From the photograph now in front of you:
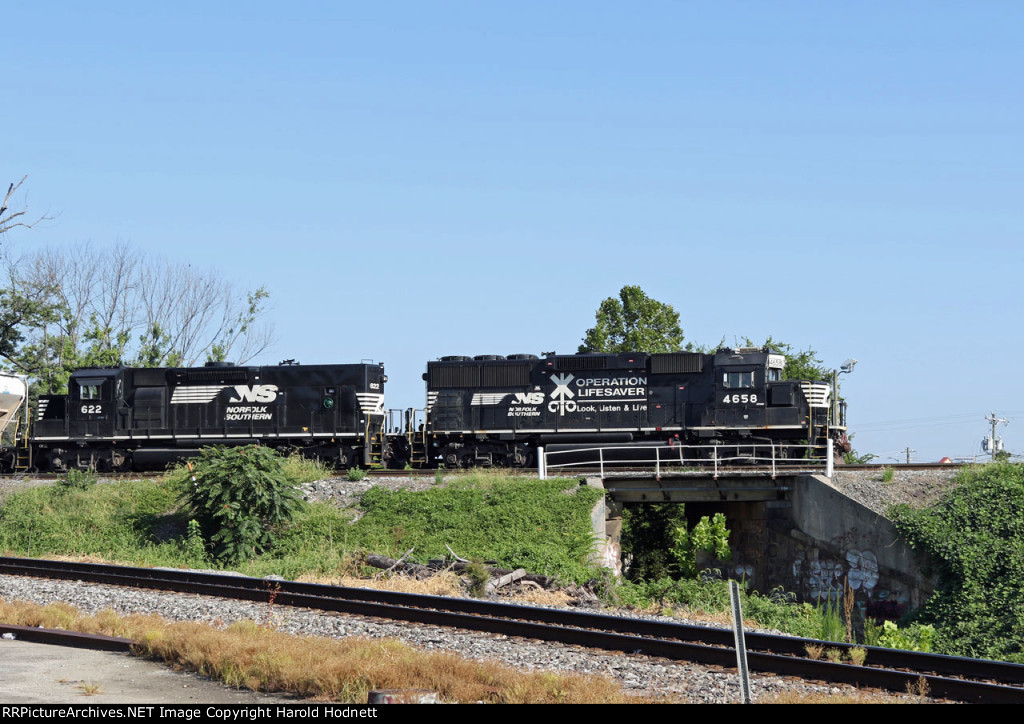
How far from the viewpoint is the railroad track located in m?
10.2

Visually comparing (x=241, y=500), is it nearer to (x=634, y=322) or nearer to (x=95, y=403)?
(x=95, y=403)

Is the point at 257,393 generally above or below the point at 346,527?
above

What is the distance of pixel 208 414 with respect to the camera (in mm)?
32844

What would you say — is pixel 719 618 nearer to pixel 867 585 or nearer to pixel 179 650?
pixel 867 585

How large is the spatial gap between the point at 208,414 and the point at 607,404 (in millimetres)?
12596

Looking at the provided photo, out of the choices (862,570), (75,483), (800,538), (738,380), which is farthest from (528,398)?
(75,483)

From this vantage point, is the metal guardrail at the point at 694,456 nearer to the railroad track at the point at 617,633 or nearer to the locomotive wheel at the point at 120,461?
the railroad track at the point at 617,633

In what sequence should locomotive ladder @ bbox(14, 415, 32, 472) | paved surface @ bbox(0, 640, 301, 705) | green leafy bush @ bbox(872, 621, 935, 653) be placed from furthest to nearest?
1. locomotive ladder @ bbox(14, 415, 32, 472)
2. green leafy bush @ bbox(872, 621, 935, 653)
3. paved surface @ bbox(0, 640, 301, 705)

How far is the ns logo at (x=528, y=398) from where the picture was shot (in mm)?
31281

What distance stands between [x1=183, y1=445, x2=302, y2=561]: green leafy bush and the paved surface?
1075cm

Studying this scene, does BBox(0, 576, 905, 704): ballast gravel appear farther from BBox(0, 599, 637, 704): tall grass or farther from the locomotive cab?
the locomotive cab

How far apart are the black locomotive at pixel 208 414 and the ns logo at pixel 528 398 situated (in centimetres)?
444

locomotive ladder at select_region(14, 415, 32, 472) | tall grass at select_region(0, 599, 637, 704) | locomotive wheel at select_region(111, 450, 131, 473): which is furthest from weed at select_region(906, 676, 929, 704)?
locomotive ladder at select_region(14, 415, 32, 472)

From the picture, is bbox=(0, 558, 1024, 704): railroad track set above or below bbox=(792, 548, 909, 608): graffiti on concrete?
above
